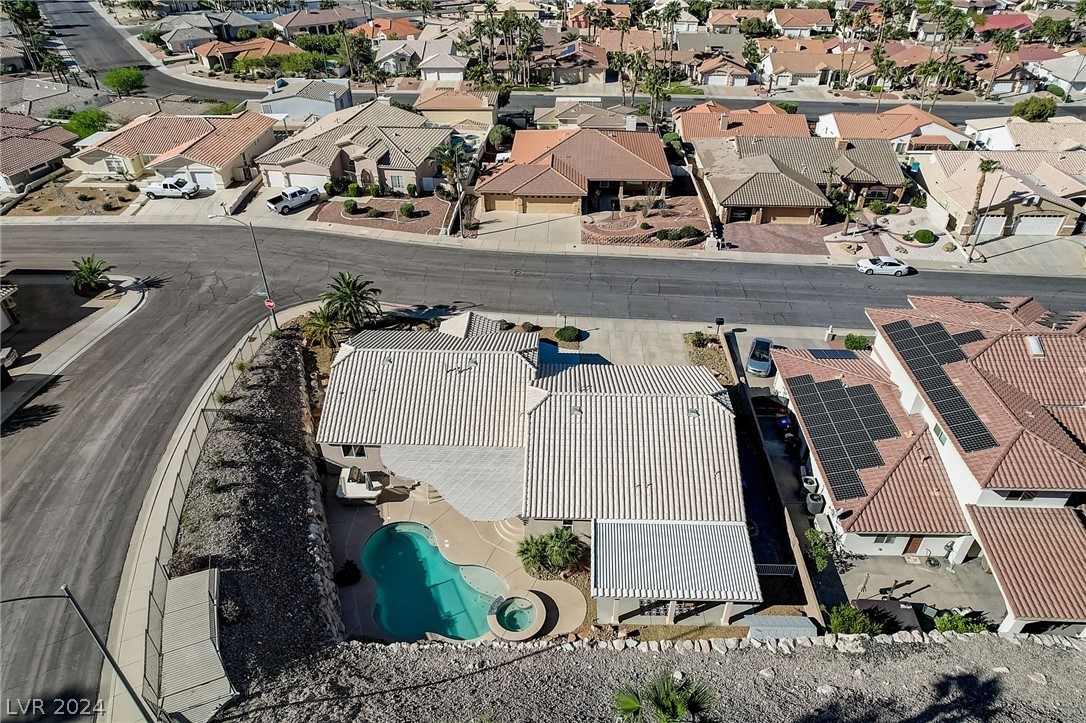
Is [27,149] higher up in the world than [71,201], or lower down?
higher up

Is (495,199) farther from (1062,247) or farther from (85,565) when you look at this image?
(1062,247)

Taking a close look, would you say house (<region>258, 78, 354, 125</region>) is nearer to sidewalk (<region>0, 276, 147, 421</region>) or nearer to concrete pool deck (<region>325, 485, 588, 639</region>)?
sidewalk (<region>0, 276, 147, 421</region>)

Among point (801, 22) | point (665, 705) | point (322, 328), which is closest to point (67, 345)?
point (322, 328)

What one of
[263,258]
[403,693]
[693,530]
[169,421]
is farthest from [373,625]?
[263,258]

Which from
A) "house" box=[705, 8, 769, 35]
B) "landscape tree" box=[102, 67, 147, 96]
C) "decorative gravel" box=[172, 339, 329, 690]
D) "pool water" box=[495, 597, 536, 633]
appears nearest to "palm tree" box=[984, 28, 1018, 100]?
"house" box=[705, 8, 769, 35]

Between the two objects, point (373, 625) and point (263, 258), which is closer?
point (373, 625)

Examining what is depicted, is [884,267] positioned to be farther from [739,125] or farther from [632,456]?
[632,456]

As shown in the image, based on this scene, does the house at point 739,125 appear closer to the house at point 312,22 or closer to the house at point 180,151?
the house at point 180,151
